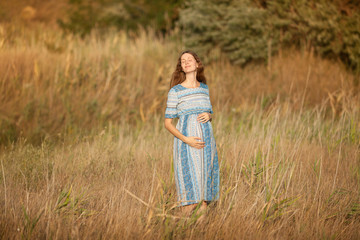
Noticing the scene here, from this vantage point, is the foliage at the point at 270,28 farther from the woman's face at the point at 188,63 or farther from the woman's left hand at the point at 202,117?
the woman's left hand at the point at 202,117

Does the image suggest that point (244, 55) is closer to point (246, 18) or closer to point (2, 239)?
point (246, 18)

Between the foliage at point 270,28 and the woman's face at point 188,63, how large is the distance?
5.50m

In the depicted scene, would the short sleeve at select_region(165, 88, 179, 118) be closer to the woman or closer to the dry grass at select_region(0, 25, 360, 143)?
the woman

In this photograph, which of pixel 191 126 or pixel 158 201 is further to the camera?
pixel 158 201

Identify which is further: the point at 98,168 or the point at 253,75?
the point at 253,75

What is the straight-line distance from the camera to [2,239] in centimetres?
261

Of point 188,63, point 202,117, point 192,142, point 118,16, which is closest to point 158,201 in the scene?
point 192,142

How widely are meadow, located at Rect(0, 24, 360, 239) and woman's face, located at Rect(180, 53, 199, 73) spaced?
0.86 meters

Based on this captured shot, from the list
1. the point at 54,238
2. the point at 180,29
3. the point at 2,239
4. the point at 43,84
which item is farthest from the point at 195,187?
the point at 180,29

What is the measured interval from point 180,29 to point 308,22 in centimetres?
354

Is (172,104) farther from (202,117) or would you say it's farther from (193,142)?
(193,142)

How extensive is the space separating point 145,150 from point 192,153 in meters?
1.77

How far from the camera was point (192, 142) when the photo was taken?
111 inches

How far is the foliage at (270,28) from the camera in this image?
779 centimetres
